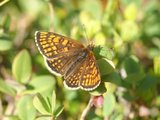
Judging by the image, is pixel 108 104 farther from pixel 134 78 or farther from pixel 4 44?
pixel 4 44

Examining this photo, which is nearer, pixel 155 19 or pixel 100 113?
pixel 100 113

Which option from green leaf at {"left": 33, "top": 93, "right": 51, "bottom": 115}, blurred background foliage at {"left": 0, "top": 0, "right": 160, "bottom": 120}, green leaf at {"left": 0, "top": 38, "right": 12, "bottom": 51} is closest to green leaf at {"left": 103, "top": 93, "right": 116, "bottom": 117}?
blurred background foliage at {"left": 0, "top": 0, "right": 160, "bottom": 120}

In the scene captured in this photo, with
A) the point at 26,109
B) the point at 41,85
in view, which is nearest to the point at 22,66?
the point at 41,85

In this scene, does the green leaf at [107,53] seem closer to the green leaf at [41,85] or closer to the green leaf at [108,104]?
the green leaf at [108,104]

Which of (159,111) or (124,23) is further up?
(124,23)

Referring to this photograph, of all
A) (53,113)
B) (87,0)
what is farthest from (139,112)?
(87,0)

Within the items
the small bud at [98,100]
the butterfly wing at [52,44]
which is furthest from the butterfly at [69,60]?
the small bud at [98,100]

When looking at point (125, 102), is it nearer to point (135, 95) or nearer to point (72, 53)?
point (135, 95)
